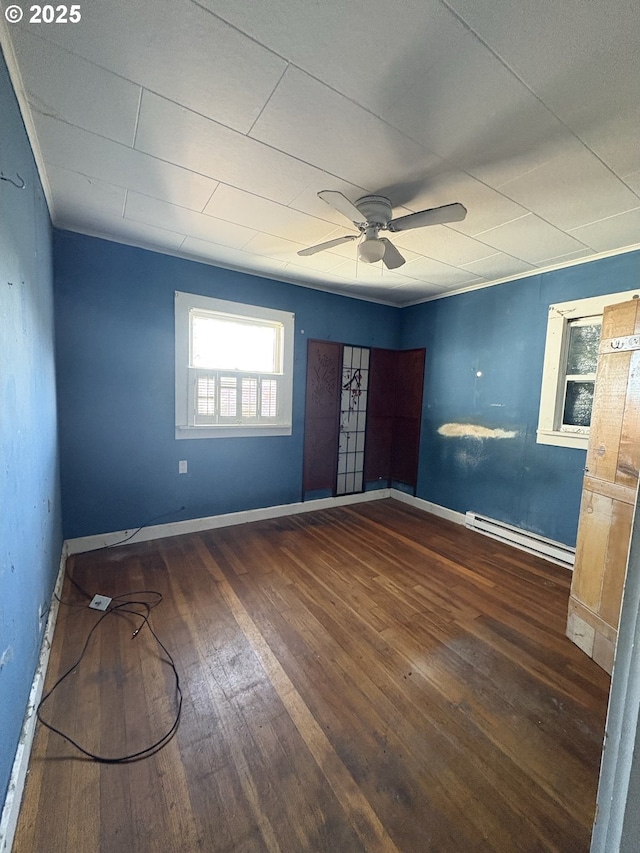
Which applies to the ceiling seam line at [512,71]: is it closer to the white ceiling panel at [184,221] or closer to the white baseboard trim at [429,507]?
the white ceiling panel at [184,221]

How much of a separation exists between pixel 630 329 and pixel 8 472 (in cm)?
288

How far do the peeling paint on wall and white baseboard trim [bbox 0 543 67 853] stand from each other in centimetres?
372

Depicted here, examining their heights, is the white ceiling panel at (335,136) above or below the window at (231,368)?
above

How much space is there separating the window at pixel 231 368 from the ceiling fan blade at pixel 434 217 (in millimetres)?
1908

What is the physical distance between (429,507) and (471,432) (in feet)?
3.48

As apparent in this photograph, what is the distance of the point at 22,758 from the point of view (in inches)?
46.9

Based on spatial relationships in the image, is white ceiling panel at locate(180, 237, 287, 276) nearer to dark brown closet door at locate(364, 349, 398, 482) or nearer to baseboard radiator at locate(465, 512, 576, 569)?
dark brown closet door at locate(364, 349, 398, 482)

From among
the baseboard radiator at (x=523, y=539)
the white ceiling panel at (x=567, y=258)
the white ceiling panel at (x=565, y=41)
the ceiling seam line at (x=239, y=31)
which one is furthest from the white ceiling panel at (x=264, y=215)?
the baseboard radiator at (x=523, y=539)

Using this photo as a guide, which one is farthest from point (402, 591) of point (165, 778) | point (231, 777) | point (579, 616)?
point (165, 778)

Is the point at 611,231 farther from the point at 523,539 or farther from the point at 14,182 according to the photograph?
the point at 14,182

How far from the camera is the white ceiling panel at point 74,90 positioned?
118 cm

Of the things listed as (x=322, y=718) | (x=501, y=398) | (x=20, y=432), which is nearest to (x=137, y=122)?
(x=20, y=432)

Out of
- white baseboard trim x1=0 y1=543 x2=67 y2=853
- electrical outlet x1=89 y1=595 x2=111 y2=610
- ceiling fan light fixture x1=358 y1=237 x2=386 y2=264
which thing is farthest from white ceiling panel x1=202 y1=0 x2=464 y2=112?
electrical outlet x1=89 y1=595 x2=111 y2=610

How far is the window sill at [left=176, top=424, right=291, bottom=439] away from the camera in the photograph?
10.4 feet
